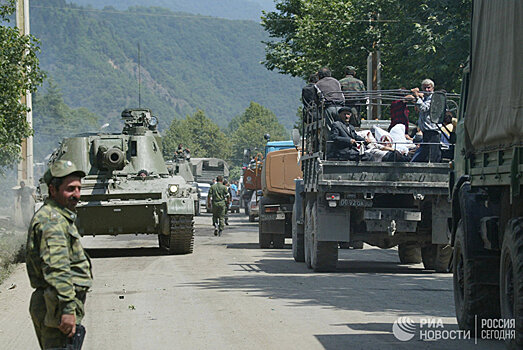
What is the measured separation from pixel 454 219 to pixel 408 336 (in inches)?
54.8

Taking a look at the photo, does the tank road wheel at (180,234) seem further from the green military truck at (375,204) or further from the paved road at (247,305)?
the green military truck at (375,204)

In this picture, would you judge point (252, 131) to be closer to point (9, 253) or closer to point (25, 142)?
point (25, 142)

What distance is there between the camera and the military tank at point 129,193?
64.0 feet

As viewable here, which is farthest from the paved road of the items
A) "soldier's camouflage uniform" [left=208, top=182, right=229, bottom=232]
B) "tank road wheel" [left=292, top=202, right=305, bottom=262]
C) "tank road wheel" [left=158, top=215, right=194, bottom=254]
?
"soldier's camouflage uniform" [left=208, top=182, right=229, bottom=232]

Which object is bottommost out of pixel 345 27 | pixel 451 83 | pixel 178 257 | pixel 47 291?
pixel 178 257

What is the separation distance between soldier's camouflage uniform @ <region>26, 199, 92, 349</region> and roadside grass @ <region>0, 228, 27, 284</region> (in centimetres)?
946

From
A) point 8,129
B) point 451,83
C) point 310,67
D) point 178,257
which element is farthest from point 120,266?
point 310,67

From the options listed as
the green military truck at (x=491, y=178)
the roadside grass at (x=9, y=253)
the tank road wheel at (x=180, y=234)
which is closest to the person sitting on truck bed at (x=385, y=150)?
the tank road wheel at (x=180, y=234)

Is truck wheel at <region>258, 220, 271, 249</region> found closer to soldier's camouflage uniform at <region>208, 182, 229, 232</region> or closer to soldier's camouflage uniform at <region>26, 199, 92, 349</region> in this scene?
soldier's camouflage uniform at <region>208, 182, 229, 232</region>

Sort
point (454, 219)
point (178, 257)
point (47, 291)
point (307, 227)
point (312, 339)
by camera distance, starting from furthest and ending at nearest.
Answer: point (178, 257)
point (307, 227)
point (454, 219)
point (312, 339)
point (47, 291)

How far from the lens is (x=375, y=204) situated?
15.9 m

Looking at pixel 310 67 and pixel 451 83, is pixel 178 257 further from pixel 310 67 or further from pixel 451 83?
pixel 310 67

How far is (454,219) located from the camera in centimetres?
995

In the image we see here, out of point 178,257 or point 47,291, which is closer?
point 47,291
